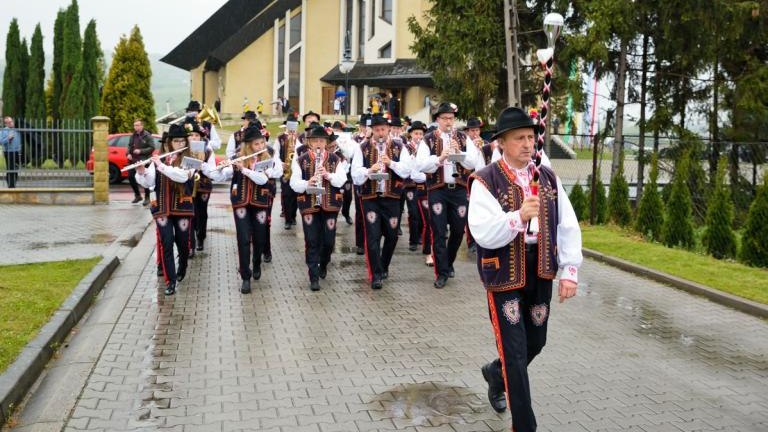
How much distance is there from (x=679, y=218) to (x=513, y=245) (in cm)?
1089

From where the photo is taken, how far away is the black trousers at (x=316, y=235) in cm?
1023

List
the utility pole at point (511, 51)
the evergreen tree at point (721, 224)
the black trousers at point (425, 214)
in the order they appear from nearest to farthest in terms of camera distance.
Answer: the black trousers at point (425, 214)
the evergreen tree at point (721, 224)
the utility pole at point (511, 51)

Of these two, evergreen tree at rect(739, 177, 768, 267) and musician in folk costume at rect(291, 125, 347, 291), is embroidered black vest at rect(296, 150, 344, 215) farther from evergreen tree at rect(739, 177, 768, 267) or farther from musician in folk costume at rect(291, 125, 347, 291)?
evergreen tree at rect(739, 177, 768, 267)

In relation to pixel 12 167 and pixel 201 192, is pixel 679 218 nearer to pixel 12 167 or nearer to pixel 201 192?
pixel 201 192

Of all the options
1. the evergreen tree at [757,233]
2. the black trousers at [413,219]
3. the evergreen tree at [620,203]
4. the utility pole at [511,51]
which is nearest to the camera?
the evergreen tree at [757,233]

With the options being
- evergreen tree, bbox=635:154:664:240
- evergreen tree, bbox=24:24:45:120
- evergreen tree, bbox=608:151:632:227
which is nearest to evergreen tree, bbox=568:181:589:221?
evergreen tree, bbox=608:151:632:227

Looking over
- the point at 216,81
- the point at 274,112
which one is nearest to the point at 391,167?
the point at 274,112

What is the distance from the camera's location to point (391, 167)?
10.8 meters

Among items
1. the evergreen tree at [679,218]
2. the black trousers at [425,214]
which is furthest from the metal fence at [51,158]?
the evergreen tree at [679,218]

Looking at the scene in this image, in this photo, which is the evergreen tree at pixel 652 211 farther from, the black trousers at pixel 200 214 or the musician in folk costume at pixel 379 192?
the black trousers at pixel 200 214

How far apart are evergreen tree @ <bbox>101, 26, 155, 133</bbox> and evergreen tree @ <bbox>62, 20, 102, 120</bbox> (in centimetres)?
227

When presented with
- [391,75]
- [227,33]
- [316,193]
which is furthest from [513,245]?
[227,33]

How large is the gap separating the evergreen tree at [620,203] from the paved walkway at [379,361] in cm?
652

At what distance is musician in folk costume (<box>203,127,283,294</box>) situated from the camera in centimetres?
1011
